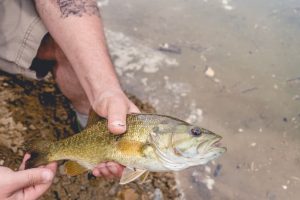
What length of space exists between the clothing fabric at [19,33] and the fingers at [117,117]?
3.08 ft

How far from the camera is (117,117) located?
2496 millimetres

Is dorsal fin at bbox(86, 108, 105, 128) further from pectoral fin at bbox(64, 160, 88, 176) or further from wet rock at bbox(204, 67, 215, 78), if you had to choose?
wet rock at bbox(204, 67, 215, 78)

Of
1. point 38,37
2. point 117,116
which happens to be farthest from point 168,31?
point 117,116

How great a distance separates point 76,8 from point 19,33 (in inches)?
17.6

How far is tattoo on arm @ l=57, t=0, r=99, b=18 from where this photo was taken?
3.30m

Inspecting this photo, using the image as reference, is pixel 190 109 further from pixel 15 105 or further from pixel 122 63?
pixel 15 105

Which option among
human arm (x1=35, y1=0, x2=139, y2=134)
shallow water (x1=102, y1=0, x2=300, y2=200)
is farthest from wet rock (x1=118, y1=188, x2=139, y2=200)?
human arm (x1=35, y1=0, x2=139, y2=134)

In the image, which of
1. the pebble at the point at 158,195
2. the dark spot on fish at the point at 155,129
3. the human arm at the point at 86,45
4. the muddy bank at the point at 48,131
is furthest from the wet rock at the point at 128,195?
the dark spot on fish at the point at 155,129

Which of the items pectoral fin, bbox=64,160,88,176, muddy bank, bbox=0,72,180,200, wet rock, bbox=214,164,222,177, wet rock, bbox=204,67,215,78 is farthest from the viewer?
wet rock, bbox=204,67,215,78

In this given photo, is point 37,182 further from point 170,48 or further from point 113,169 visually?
point 170,48

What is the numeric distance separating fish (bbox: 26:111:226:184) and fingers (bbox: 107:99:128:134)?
1.8 inches

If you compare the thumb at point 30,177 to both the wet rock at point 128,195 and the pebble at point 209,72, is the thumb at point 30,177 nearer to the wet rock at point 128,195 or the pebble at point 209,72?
the wet rock at point 128,195

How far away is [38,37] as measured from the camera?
328 cm

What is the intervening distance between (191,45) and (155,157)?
9.84 feet
